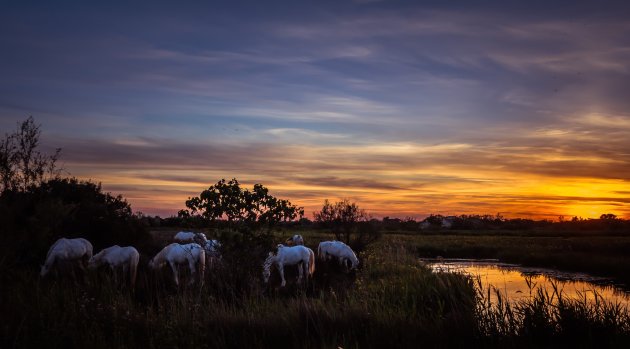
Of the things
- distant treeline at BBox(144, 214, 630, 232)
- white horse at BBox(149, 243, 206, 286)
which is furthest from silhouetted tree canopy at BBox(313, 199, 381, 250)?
white horse at BBox(149, 243, 206, 286)

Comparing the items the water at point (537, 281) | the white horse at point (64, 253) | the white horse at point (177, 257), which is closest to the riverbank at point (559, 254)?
the water at point (537, 281)

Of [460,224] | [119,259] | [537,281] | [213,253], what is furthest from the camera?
[460,224]

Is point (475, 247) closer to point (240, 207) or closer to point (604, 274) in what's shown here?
point (604, 274)

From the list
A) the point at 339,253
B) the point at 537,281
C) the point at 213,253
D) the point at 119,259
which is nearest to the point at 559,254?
the point at 537,281

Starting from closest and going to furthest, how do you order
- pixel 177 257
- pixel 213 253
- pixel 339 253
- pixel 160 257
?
pixel 213 253 → pixel 177 257 → pixel 160 257 → pixel 339 253

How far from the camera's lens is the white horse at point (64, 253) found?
1700cm

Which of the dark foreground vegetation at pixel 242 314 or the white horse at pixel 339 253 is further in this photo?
the white horse at pixel 339 253

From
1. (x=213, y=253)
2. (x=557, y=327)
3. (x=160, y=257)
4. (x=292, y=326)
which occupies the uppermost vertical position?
(x=213, y=253)

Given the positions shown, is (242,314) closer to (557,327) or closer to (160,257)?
(557,327)

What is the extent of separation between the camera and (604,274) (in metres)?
29.6

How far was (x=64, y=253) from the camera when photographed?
1738 centimetres

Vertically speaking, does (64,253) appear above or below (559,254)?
above

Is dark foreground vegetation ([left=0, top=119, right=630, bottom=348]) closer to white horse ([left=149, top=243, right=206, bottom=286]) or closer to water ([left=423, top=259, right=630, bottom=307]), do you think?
white horse ([left=149, top=243, right=206, bottom=286])

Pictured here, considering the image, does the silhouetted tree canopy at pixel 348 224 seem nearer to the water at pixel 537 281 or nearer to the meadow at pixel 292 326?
the water at pixel 537 281
